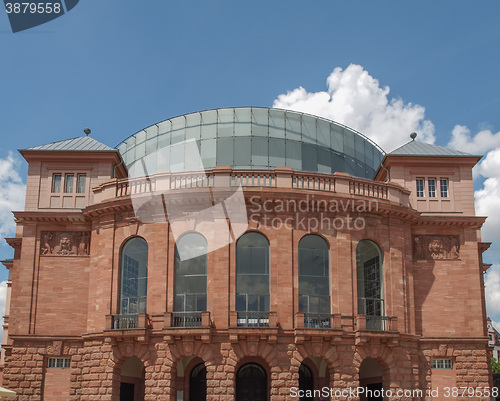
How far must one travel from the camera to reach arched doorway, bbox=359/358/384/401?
112 feet

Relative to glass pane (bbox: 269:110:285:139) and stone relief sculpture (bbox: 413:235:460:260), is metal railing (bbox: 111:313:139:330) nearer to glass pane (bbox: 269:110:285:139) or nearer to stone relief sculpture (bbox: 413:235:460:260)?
stone relief sculpture (bbox: 413:235:460:260)

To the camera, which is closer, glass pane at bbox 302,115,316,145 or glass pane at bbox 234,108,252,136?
glass pane at bbox 234,108,252,136

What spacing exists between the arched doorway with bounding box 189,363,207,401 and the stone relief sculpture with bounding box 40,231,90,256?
8.72 meters

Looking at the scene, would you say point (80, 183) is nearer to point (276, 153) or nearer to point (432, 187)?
point (276, 153)

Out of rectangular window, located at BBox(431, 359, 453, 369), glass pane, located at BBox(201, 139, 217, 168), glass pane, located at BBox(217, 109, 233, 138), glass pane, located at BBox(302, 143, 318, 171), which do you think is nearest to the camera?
rectangular window, located at BBox(431, 359, 453, 369)

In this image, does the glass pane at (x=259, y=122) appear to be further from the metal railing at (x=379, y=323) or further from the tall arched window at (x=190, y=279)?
the metal railing at (x=379, y=323)

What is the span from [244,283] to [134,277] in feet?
19.3

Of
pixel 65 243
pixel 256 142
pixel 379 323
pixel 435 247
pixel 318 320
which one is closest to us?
pixel 318 320

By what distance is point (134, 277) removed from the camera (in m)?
33.2

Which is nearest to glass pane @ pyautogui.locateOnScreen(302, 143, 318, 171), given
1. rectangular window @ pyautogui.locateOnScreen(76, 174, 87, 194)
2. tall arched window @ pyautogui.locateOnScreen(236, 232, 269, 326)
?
tall arched window @ pyautogui.locateOnScreen(236, 232, 269, 326)

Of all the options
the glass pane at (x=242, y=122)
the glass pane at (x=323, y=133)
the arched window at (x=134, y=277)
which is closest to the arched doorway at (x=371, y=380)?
the arched window at (x=134, y=277)

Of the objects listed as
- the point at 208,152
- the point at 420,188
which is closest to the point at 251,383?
the point at 420,188

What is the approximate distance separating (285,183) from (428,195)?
9497mm

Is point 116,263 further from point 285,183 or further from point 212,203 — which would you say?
point 285,183
